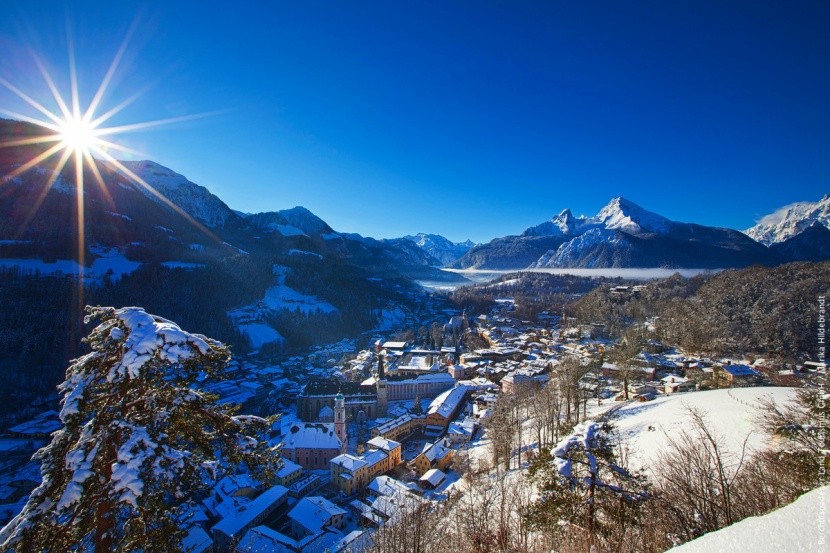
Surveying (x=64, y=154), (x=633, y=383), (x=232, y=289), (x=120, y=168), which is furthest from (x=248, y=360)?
(x=120, y=168)

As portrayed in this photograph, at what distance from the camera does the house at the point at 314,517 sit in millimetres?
19594

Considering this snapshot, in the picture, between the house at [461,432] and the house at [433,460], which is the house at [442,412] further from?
the house at [433,460]

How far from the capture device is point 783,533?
2.82 meters

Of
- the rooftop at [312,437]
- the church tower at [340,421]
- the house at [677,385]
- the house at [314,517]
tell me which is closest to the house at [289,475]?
the rooftop at [312,437]

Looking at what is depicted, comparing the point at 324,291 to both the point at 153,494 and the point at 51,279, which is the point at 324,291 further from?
the point at 153,494

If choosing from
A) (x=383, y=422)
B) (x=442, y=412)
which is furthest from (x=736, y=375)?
(x=383, y=422)

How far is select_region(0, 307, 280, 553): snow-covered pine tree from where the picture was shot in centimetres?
375

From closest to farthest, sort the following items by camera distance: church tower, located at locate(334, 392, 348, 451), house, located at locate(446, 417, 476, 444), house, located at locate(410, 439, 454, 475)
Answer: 1. house, located at locate(410, 439, 454, 475)
2. house, located at locate(446, 417, 476, 444)
3. church tower, located at locate(334, 392, 348, 451)

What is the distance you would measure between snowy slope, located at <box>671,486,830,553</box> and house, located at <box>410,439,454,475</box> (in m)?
26.8

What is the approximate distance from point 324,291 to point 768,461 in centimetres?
12296

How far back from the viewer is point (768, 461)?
8.85 m

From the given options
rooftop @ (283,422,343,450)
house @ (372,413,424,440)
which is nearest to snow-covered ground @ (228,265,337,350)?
rooftop @ (283,422,343,450)

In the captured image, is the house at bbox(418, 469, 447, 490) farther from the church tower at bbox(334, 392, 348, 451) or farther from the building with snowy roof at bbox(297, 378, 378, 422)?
the building with snowy roof at bbox(297, 378, 378, 422)

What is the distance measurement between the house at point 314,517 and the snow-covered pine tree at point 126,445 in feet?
60.2
